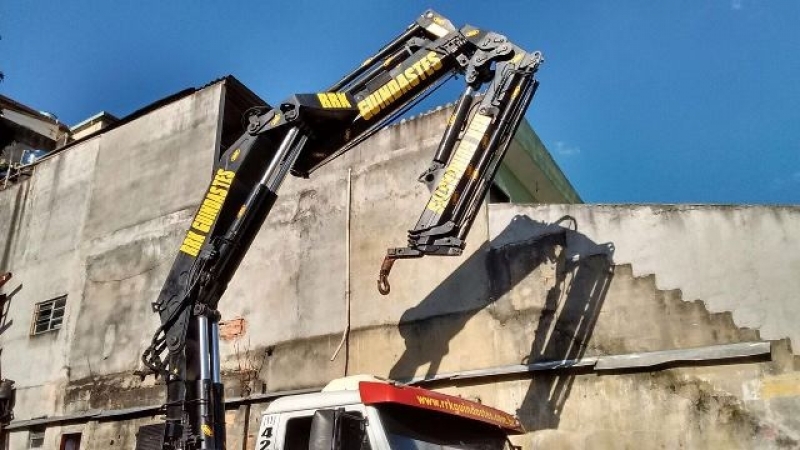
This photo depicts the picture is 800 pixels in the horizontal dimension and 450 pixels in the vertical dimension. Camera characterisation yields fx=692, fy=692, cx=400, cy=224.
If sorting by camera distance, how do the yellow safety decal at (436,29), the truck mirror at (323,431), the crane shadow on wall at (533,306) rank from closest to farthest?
1. the truck mirror at (323,431)
2. the yellow safety decal at (436,29)
3. the crane shadow on wall at (533,306)

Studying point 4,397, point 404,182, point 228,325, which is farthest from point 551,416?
point 4,397

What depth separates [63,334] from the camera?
55.8ft

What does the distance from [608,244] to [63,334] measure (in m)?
13.2

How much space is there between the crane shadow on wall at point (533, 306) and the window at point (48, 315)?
9.75 metres

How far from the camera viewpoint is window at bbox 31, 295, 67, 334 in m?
17.4

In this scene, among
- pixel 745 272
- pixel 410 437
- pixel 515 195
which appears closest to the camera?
pixel 410 437

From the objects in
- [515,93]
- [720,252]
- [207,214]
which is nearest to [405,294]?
[515,93]

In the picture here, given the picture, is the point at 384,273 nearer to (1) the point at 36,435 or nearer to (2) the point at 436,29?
(2) the point at 436,29

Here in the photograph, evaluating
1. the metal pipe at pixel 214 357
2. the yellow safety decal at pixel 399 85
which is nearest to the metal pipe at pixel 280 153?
the yellow safety decal at pixel 399 85

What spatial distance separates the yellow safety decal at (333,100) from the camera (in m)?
9.01

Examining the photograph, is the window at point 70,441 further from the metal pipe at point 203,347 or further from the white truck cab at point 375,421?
the white truck cab at point 375,421

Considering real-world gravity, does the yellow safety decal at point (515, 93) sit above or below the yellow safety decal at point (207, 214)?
above

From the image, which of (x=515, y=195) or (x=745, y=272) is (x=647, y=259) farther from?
(x=515, y=195)

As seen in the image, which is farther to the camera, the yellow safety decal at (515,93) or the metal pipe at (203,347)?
the yellow safety decal at (515,93)
